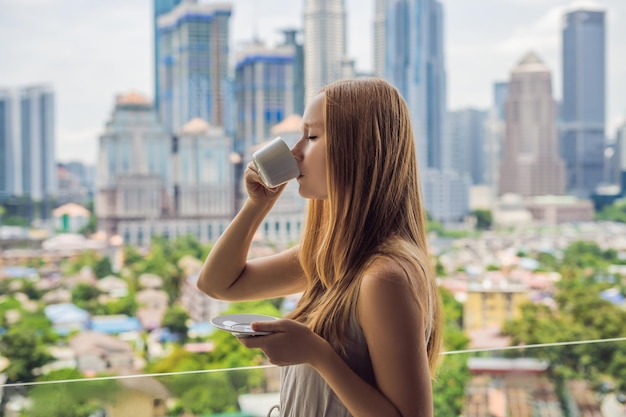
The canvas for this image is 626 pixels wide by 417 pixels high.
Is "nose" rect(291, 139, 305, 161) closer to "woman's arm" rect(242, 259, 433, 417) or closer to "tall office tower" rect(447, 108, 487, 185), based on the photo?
"woman's arm" rect(242, 259, 433, 417)

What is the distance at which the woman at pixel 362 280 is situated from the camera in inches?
30.5

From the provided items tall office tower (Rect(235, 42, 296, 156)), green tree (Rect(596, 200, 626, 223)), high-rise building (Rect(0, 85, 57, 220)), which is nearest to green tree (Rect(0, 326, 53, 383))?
high-rise building (Rect(0, 85, 57, 220))

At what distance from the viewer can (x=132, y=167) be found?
1744cm

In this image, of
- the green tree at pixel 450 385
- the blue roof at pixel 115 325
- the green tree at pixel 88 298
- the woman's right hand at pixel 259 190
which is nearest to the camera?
the woman's right hand at pixel 259 190

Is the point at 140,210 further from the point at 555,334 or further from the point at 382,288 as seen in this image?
the point at 382,288

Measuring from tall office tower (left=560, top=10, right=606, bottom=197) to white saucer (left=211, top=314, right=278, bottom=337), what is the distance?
14317 mm

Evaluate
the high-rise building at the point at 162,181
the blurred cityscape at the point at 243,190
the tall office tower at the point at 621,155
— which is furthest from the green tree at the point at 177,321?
the tall office tower at the point at 621,155

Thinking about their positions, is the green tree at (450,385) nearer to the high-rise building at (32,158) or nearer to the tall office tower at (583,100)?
the tall office tower at (583,100)

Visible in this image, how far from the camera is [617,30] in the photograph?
45.6 ft

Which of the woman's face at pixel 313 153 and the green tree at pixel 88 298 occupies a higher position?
the woman's face at pixel 313 153

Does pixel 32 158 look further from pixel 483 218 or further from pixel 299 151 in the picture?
pixel 299 151

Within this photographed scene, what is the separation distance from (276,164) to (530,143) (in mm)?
15924

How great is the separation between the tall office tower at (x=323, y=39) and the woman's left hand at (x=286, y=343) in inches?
566

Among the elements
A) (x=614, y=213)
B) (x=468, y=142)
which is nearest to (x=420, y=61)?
(x=468, y=142)
